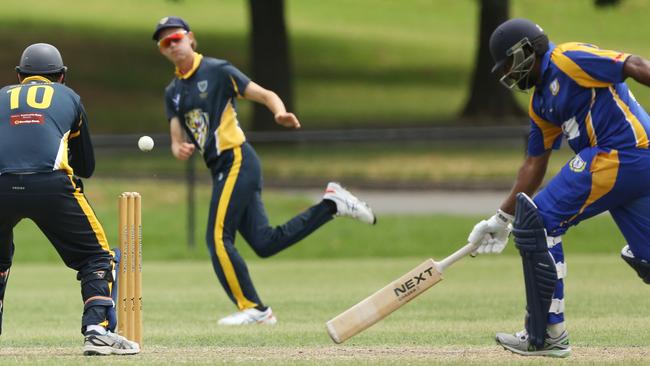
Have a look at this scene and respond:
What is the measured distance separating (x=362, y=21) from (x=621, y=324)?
50.0 meters

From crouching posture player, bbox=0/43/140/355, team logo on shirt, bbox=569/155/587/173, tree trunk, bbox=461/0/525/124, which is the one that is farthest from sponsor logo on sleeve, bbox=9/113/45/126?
tree trunk, bbox=461/0/525/124

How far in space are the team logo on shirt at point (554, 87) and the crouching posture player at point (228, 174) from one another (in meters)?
3.23

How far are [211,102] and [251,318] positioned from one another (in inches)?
67.3

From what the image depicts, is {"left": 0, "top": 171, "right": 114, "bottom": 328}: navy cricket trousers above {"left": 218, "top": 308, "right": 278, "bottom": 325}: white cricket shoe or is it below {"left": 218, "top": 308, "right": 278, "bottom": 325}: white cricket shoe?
above

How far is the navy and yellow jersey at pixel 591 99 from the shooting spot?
7270 mm

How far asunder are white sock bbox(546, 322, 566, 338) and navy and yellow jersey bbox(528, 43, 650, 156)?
3.43ft

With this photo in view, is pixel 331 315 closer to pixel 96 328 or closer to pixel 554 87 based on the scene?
pixel 96 328

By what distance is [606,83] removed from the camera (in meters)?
7.28

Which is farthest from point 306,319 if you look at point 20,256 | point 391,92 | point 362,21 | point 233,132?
point 362,21

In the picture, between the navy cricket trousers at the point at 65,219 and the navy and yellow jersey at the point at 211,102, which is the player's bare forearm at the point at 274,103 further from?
the navy cricket trousers at the point at 65,219

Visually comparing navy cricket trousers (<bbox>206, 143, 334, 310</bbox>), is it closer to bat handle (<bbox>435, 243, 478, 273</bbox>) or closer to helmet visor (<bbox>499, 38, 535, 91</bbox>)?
bat handle (<bbox>435, 243, 478, 273</bbox>)

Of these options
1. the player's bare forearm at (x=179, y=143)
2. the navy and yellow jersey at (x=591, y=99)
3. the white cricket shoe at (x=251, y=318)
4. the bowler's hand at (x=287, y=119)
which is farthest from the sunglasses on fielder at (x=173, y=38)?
the navy and yellow jersey at (x=591, y=99)

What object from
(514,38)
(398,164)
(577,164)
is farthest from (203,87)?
(398,164)

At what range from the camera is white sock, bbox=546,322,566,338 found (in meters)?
7.45
